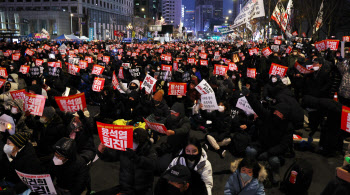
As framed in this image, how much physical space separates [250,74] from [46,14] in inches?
3243

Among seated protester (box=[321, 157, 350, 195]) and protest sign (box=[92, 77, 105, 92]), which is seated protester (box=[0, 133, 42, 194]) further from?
protest sign (box=[92, 77, 105, 92])

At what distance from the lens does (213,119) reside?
300 inches

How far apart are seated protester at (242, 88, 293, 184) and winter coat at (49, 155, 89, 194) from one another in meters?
3.62

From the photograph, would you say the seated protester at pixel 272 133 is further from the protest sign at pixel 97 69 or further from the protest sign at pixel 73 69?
the protest sign at pixel 73 69

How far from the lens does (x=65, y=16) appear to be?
273ft

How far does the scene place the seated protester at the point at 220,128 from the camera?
7312 mm

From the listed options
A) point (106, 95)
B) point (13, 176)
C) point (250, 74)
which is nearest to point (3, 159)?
point (13, 176)

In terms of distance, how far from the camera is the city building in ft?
267

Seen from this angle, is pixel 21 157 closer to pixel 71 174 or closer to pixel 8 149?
pixel 8 149

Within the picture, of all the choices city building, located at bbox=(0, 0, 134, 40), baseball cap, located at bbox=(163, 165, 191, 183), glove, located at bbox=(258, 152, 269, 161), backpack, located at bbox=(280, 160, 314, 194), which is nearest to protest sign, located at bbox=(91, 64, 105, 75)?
glove, located at bbox=(258, 152, 269, 161)

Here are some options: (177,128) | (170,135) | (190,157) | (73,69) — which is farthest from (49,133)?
(73,69)

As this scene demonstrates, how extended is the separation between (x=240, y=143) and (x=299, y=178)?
1.93 meters

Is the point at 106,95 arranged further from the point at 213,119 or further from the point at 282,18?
the point at 282,18

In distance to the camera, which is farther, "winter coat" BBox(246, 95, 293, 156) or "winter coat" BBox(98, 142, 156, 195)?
"winter coat" BBox(246, 95, 293, 156)
